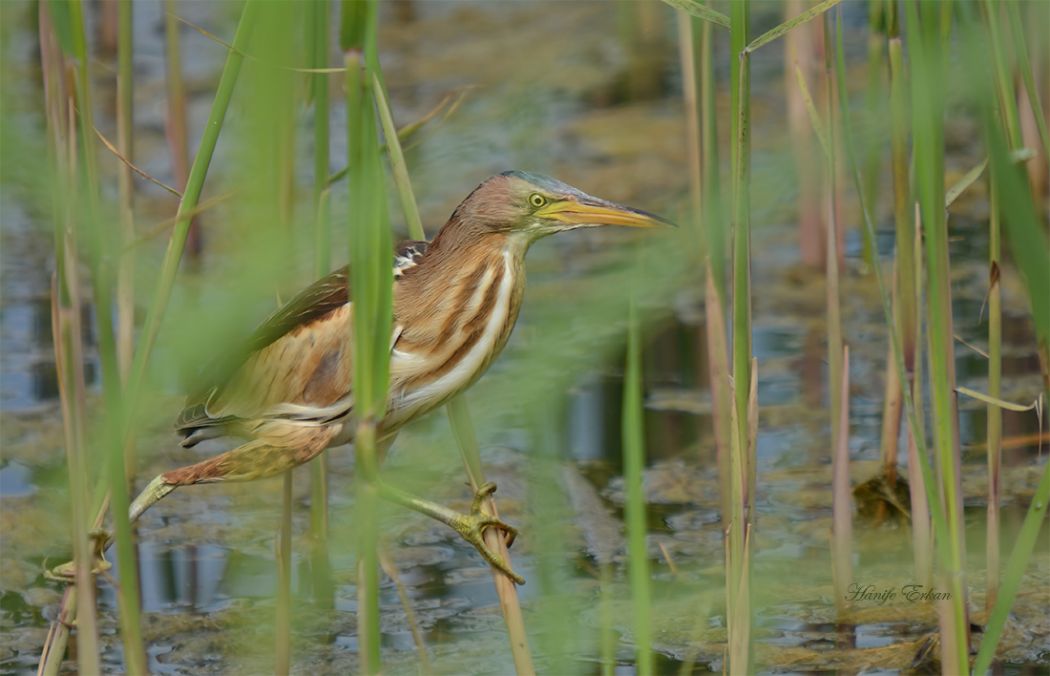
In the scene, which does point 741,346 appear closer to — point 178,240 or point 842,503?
point 178,240

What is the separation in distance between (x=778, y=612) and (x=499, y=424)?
5.66 feet

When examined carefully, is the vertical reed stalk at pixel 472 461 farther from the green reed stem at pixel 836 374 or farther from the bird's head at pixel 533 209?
the green reed stem at pixel 836 374

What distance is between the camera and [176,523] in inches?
125

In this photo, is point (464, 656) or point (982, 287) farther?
point (982, 287)

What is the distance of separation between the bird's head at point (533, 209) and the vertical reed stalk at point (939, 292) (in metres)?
0.43

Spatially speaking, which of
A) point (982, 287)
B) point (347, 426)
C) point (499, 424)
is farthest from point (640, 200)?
point (499, 424)

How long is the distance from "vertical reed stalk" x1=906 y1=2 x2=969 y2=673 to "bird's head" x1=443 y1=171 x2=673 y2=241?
43 centimetres

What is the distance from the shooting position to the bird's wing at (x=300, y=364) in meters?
2.06

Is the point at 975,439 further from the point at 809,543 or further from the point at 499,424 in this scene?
the point at 499,424

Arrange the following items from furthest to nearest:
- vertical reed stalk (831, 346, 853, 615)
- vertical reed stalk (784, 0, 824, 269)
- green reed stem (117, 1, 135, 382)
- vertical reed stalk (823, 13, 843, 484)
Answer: vertical reed stalk (784, 0, 824, 269) < green reed stem (117, 1, 135, 382) < vertical reed stalk (831, 346, 853, 615) < vertical reed stalk (823, 13, 843, 484)

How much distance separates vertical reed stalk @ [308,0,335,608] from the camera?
184 centimetres

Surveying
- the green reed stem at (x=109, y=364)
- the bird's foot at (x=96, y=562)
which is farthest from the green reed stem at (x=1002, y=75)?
the bird's foot at (x=96, y=562)

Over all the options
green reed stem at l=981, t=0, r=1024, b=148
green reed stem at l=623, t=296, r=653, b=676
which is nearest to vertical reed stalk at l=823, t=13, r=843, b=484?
green reed stem at l=981, t=0, r=1024, b=148

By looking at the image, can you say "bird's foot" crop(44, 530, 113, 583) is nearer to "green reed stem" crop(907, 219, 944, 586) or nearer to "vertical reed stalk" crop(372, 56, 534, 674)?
"vertical reed stalk" crop(372, 56, 534, 674)
